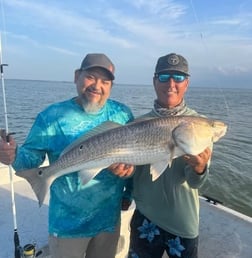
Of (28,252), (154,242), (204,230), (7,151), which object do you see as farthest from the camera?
(204,230)

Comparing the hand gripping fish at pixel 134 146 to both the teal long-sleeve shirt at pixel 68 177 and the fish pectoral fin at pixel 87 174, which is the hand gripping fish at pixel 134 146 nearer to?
the fish pectoral fin at pixel 87 174

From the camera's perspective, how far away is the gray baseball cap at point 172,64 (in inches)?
128

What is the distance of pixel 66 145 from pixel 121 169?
0.60 meters

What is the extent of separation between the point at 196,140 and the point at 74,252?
5.27 feet

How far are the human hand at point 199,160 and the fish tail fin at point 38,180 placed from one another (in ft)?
4.19

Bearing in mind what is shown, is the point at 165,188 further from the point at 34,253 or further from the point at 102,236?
the point at 34,253

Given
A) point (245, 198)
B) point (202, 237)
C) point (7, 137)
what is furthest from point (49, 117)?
point (245, 198)

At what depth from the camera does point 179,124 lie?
293cm

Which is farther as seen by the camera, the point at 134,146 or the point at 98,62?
the point at 98,62

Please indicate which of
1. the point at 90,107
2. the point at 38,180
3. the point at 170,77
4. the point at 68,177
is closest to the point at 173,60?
the point at 170,77

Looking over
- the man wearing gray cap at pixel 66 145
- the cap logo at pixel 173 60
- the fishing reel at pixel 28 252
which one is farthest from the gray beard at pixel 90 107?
the fishing reel at pixel 28 252

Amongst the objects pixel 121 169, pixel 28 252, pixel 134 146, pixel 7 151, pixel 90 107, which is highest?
pixel 90 107

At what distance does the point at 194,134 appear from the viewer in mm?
2896

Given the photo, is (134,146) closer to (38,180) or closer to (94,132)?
(94,132)
